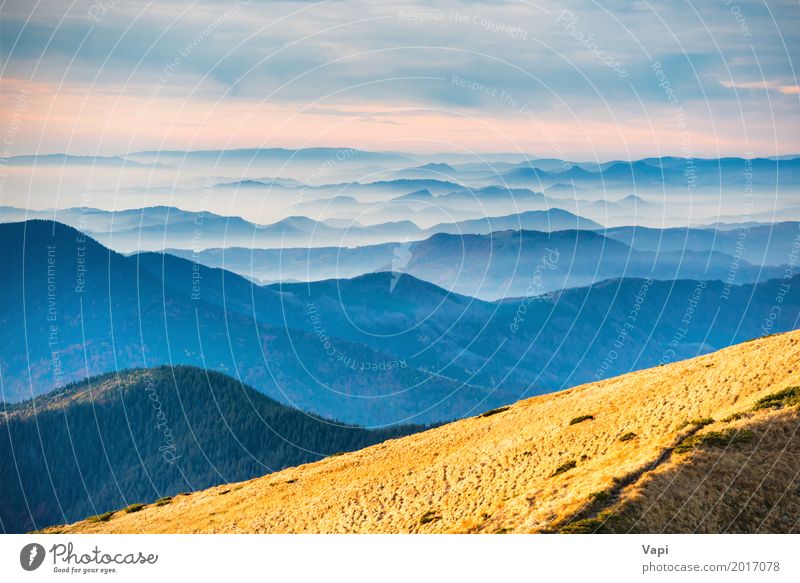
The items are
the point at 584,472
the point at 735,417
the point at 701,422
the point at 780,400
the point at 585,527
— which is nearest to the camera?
the point at 585,527

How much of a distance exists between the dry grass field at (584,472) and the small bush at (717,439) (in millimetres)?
137

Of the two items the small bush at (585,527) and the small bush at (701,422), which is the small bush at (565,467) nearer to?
the small bush at (701,422)

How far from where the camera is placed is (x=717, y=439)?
85938 millimetres

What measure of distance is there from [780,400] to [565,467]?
20107mm

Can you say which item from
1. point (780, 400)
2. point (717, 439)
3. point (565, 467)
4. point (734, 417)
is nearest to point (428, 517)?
point (565, 467)

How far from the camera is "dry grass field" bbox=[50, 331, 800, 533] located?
79.8 meters

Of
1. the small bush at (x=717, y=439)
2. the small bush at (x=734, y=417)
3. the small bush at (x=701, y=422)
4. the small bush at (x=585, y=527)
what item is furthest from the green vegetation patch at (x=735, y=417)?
the small bush at (x=585, y=527)

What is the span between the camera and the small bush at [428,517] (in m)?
96.9

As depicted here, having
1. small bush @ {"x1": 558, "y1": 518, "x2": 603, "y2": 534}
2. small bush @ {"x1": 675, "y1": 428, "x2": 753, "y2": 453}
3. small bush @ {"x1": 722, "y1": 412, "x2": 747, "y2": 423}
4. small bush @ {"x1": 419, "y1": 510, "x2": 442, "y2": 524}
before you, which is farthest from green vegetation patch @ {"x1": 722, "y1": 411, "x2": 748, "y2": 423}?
small bush @ {"x1": 419, "y1": 510, "x2": 442, "y2": 524}

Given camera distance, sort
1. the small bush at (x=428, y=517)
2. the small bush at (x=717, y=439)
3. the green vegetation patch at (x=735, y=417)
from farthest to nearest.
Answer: the small bush at (x=428, y=517), the green vegetation patch at (x=735, y=417), the small bush at (x=717, y=439)

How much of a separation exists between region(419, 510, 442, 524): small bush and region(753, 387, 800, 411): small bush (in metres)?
30.3

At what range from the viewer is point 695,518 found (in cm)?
7781

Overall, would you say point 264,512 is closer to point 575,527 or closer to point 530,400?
point 530,400

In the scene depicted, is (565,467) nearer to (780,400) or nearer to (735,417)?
(735,417)
